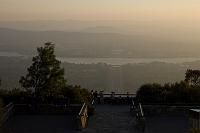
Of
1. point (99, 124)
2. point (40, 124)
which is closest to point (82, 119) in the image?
point (99, 124)

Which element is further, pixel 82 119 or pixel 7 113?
pixel 7 113

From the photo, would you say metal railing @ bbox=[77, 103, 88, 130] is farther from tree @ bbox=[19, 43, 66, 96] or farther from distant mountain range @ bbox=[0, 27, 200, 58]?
distant mountain range @ bbox=[0, 27, 200, 58]

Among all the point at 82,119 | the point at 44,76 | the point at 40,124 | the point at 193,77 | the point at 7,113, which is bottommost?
the point at 40,124

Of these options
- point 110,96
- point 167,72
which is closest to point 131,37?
point 167,72

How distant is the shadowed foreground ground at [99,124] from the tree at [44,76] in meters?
2.52

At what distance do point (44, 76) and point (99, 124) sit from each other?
640 centimetres

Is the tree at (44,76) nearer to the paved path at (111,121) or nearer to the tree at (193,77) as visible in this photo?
the paved path at (111,121)

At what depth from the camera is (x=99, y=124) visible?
3039 cm

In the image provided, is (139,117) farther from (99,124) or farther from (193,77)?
(193,77)

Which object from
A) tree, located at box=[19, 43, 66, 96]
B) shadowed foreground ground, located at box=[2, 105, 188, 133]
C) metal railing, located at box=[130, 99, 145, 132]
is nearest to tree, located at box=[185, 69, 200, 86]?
metal railing, located at box=[130, 99, 145, 132]

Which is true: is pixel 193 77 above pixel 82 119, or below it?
above

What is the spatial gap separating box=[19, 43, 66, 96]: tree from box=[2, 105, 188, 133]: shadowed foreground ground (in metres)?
2.52

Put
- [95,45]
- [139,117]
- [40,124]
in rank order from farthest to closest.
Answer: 1. [95,45]
2. [40,124]
3. [139,117]

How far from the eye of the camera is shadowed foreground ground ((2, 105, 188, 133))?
29.0 m
